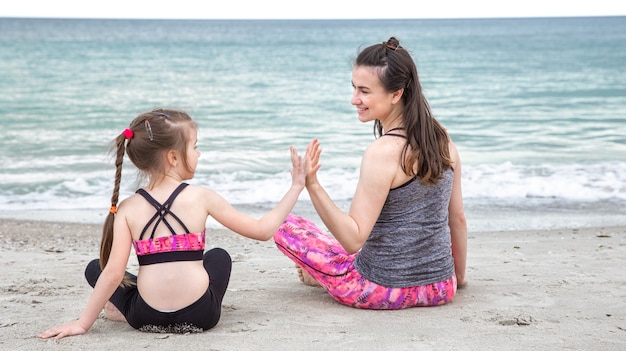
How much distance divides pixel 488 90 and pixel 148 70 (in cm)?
1399

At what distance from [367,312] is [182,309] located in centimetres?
94

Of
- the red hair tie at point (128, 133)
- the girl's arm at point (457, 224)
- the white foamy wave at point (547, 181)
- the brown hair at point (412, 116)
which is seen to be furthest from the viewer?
the white foamy wave at point (547, 181)

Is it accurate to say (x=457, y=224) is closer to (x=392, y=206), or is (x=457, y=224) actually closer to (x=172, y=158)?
(x=392, y=206)

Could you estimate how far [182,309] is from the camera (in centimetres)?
334

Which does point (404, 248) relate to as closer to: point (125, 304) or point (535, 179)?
point (125, 304)

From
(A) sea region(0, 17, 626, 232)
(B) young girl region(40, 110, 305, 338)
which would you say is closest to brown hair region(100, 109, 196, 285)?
(B) young girl region(40, 110, 305, 338)

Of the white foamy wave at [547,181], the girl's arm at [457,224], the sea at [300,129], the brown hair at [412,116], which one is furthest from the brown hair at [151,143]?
the white foamy wave at [547,181]

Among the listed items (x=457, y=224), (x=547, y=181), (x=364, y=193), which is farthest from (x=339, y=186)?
(x=364, y=193)

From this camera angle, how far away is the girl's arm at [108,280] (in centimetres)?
324

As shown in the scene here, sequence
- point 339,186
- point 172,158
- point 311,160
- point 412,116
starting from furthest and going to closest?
point 339,186 → point 412,116 → point 311,160 → point 172,158

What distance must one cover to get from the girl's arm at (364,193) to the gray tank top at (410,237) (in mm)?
132

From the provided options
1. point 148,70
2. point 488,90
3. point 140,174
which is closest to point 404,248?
point 140,174

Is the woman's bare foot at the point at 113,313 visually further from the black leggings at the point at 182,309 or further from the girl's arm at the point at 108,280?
the girl's arm at the point at 108,280

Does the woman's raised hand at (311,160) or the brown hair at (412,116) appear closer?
the woman's raised hand at (311,160)
